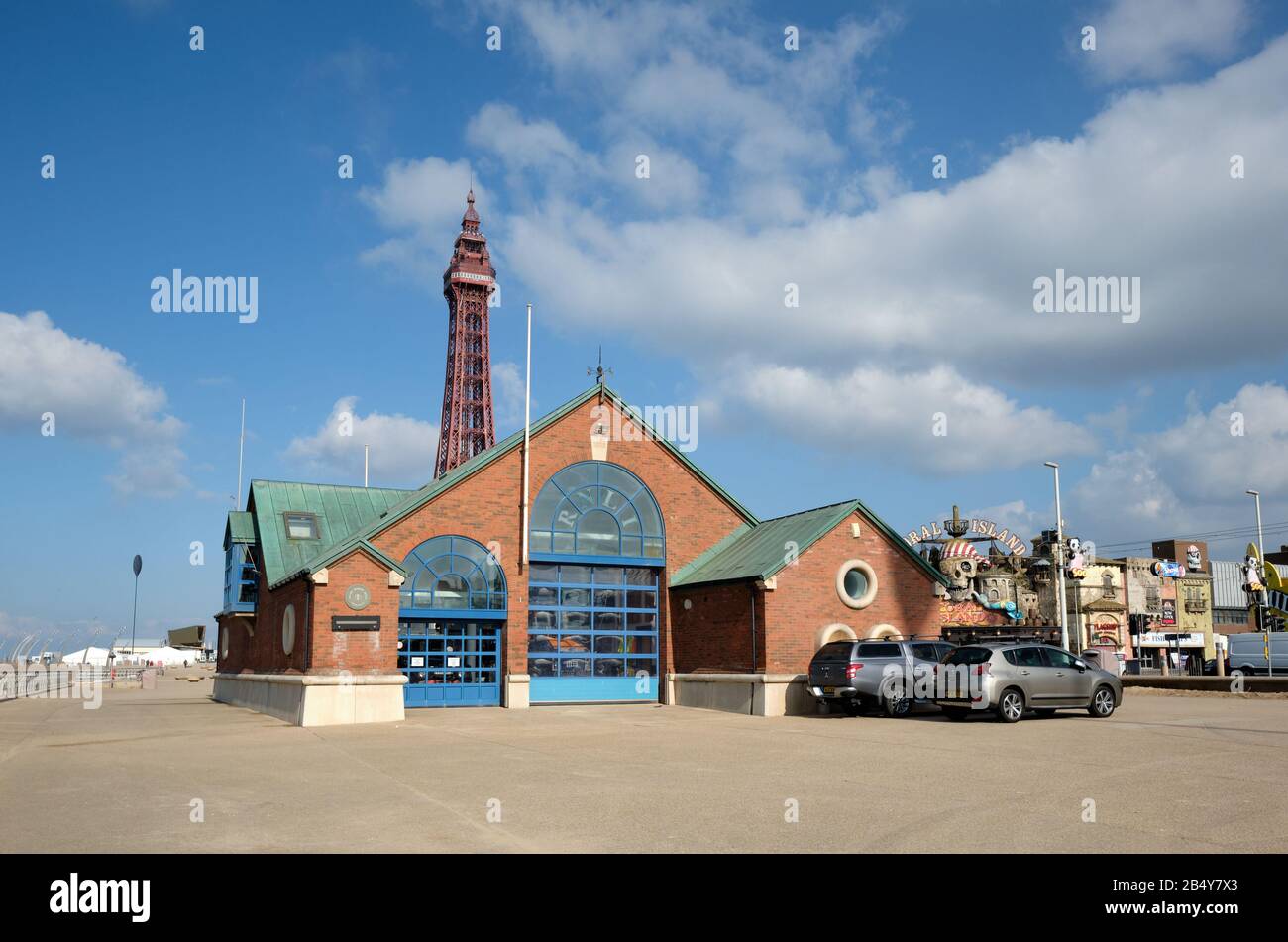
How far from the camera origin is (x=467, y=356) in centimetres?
9806

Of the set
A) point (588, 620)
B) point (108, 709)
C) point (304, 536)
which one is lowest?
point (108, 709)

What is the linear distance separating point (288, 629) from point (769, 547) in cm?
1279

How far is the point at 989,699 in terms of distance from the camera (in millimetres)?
20344

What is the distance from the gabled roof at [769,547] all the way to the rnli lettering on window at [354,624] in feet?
29.5

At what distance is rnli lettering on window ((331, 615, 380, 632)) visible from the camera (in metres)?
23.8

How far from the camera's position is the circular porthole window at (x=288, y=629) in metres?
25.9

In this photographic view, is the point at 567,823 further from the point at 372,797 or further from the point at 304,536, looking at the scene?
the point at 304,536

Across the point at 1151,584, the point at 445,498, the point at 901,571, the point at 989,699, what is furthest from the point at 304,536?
the point at 1151,584

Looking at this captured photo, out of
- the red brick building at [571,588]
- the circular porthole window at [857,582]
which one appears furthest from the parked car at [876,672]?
the circular porthole window at [857,582]

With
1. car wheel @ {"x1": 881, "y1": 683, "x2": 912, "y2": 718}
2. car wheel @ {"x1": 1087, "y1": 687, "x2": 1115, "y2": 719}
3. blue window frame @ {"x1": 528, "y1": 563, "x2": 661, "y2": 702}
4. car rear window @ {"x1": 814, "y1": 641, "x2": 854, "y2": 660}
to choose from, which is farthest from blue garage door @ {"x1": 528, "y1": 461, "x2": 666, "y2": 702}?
car wheel @ {"x1": 1087, "y1": 687, "x2": 1115, "y2": 719}

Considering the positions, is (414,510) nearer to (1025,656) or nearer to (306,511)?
(306,511)
